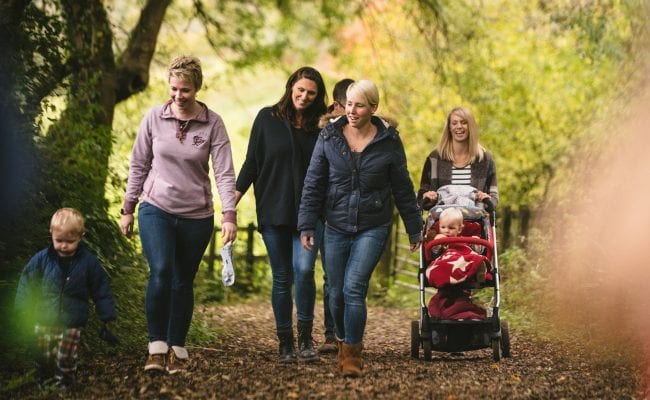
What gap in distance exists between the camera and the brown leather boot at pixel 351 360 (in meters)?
6.18

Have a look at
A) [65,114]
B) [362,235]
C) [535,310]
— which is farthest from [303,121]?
[535,310]

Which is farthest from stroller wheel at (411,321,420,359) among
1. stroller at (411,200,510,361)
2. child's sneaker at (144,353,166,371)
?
child's sneaker at (144,353,166,371)

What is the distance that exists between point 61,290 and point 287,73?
10.2 metres

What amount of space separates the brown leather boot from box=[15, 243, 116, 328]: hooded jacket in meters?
1.55

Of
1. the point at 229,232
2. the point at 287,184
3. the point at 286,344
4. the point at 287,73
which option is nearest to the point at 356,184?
the point at 287,184

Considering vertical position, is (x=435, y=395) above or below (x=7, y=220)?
below

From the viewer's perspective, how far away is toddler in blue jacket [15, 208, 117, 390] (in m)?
5.55

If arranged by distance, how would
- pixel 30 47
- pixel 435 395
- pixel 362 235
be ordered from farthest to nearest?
1. pixel 30 47
2. pixel 362 235
3. pixel 435 395

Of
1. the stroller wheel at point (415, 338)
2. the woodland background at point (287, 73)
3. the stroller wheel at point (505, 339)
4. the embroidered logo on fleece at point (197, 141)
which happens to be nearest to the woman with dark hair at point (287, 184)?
the embroidered logo on fleece at point (197, 141)

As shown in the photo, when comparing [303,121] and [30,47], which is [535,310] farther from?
[30,47]

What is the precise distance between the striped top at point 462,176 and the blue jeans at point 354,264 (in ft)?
4.90

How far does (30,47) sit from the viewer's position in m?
7.38

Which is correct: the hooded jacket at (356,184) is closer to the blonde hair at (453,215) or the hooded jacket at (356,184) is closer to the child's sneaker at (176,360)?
the blonde hair at (453,215)

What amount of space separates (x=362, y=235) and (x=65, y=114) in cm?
373
